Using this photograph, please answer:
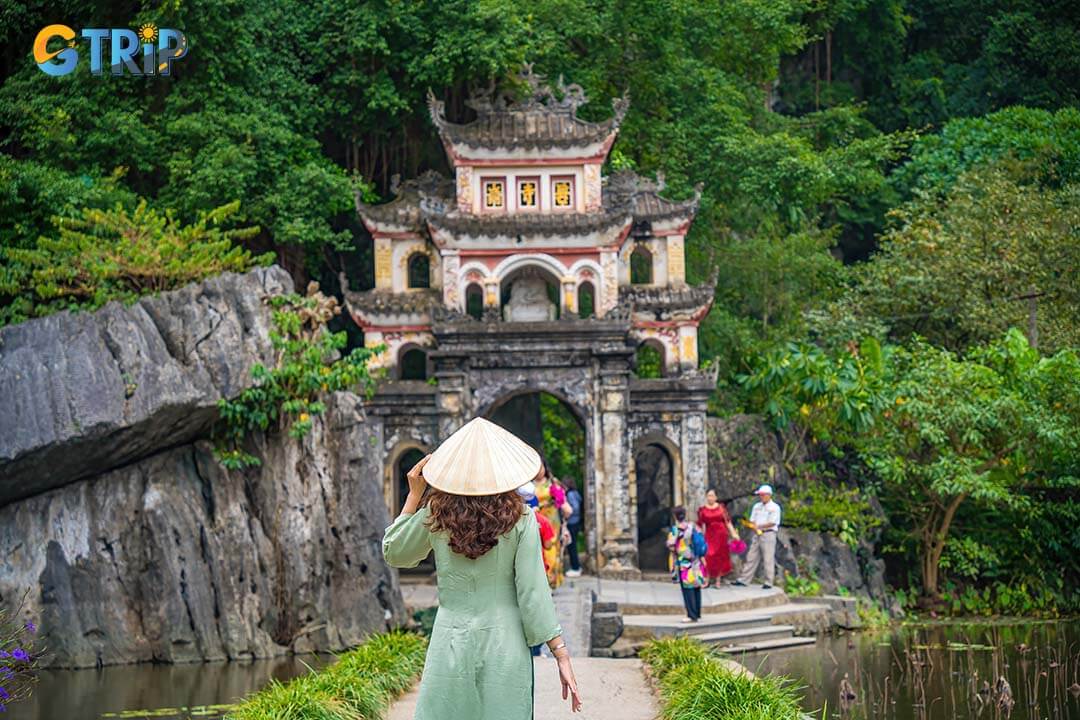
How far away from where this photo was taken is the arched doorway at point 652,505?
21.7 meters

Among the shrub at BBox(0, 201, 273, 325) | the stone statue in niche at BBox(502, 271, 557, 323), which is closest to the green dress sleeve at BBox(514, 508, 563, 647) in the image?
the shrub at BBox(0, 201, 273, 325)

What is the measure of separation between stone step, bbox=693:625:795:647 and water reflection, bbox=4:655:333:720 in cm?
429

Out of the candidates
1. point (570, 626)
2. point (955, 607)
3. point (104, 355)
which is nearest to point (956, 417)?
point (955, 607)

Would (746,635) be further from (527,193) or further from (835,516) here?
(527,193)

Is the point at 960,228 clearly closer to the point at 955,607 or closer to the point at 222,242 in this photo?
the point at 955,607

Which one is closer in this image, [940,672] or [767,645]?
[940,672]

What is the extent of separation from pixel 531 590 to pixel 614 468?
14217 mm

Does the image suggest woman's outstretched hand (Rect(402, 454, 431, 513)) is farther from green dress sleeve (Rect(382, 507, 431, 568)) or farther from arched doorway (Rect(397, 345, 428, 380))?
arched doorway (Rect(397, 345, 428, 380))

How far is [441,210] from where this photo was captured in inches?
808

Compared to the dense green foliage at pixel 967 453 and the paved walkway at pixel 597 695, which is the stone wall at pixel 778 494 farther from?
the paved walkway at pixel 597 695

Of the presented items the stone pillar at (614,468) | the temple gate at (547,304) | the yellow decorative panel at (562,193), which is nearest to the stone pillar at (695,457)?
the temple gate at (547,304)

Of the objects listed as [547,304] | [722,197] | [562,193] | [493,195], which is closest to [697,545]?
[547,304]

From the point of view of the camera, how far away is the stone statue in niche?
68.9ft

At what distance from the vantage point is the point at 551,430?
2522 cm
